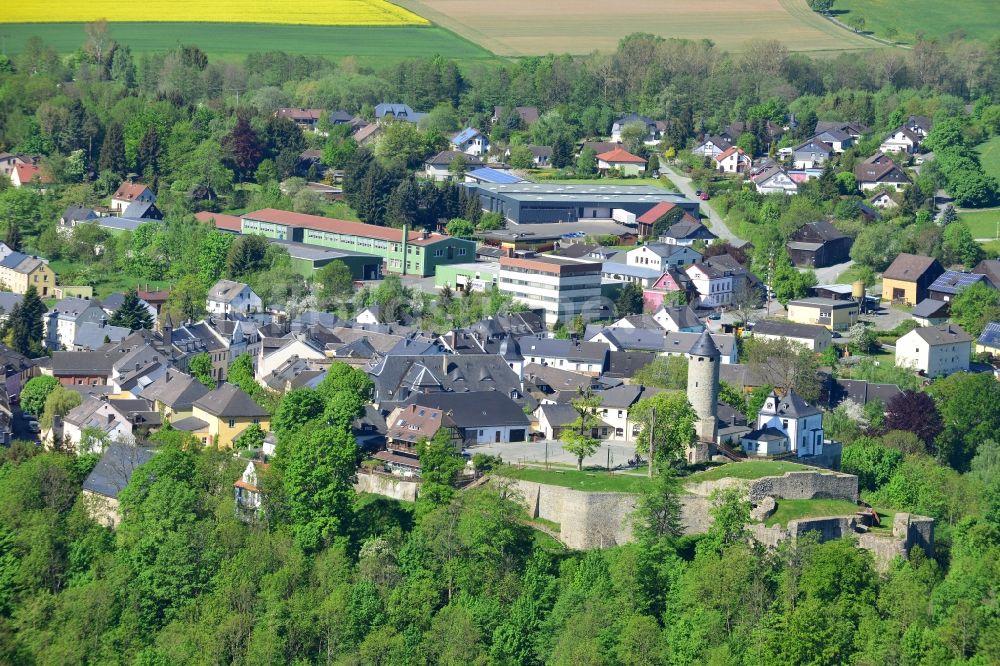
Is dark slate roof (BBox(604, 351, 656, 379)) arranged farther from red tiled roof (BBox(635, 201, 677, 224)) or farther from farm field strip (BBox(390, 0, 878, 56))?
farm field strip (BBox(390, 0, 878, 56))

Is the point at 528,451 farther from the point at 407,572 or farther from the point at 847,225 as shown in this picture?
the point at 847,225

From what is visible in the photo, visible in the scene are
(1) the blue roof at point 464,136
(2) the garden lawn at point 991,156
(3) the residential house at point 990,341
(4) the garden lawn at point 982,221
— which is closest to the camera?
(3) the residential house at point 990,341

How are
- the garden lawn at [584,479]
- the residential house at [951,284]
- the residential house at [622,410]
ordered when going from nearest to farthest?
the garden lawn at [584,479], the residential house at [622,410], the residential house at [951,284]

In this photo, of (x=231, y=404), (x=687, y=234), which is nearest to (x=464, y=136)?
(x=687, y=234)

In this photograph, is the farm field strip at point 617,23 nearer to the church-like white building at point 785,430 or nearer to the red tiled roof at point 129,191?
the red tiled roof at point 129,191

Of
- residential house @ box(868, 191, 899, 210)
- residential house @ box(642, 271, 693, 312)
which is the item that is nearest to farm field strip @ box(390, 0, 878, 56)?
residential house @ box(868, 191, 899, 210)

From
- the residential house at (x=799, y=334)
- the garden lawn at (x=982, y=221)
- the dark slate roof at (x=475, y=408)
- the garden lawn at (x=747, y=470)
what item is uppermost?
the garden lawn at (x=747, y=470)

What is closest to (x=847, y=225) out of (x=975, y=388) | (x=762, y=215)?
(x=762, y=215)

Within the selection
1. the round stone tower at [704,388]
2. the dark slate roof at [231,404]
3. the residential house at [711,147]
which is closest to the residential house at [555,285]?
the dark slate roof at [231,404]
